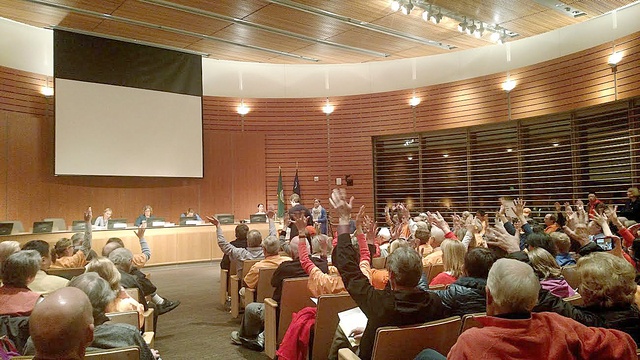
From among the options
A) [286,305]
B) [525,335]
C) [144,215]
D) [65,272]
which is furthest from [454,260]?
[144,215]

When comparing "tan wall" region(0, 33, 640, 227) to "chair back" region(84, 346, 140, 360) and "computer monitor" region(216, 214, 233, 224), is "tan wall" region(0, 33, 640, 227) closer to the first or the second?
"computer monitor" region(216, 214, 233, 224)

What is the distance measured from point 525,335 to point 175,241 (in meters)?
8.86

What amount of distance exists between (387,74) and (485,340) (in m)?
10.9

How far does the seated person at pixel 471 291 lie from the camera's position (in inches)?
98.3

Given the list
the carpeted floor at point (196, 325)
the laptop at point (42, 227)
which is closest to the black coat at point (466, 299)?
the carpeted floor at point (196, 325)

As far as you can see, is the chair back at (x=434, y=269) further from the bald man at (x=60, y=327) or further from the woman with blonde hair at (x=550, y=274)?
the bald man at (x=60, y=327)

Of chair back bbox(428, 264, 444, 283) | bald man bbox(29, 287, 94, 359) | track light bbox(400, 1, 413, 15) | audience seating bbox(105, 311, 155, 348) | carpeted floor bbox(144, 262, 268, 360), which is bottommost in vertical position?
carpeted floor bbox(144, 262, 268, 360)

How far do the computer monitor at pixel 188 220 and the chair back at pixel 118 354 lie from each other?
8.30 meters

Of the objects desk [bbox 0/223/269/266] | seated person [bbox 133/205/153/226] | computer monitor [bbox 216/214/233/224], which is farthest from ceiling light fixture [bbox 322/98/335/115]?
seated person [bbox 133/205/153/226]

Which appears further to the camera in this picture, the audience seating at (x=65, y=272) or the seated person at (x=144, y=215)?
the seated person at (x=144, y=215)

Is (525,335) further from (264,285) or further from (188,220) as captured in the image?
(188,220)

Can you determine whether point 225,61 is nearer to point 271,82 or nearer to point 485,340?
point 271,82

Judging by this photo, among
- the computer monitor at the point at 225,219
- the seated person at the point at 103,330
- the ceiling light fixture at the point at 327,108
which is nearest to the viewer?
the seated person at the point at 103,330

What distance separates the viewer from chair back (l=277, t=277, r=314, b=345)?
11.6 ft
